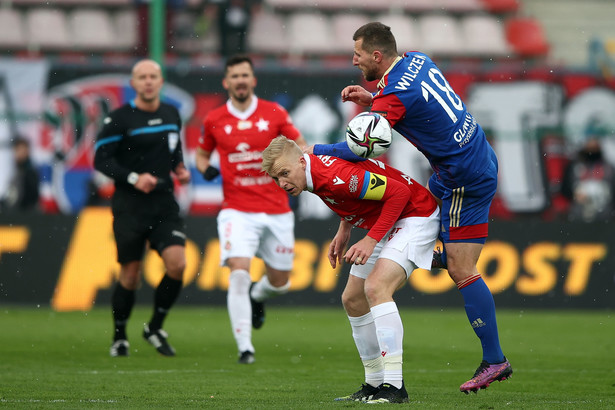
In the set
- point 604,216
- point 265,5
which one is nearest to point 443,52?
point 265,5

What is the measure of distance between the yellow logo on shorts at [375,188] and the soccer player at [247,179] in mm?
2901

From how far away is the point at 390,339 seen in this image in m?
6.09

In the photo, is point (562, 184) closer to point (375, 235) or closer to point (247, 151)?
point (247, 151)

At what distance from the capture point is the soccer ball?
601 centimetres

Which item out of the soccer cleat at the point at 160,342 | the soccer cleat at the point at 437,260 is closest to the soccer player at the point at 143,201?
the soccer cleat at the point at 160,342

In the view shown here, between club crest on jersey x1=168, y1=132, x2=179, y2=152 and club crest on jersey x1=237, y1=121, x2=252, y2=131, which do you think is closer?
club crest on jersey x1=237, y1=121, x2=252, y2=131

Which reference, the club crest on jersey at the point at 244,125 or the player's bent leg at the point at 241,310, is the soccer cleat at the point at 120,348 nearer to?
the player's bent leg at the point at 241,310

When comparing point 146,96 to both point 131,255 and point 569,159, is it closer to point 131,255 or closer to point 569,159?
point 131,255

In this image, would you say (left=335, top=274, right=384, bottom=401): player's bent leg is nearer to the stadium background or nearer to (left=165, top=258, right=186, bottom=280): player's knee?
(left=165, top=258, right=186, bottom=280): player's knee

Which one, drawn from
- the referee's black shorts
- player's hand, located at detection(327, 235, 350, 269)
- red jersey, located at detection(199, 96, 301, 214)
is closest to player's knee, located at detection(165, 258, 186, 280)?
the referee's black shorts

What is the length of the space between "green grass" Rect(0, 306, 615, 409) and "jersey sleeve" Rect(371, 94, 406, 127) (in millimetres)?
1708

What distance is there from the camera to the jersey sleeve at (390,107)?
618 centimetres

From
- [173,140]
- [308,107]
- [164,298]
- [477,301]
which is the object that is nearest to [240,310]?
[164,298]

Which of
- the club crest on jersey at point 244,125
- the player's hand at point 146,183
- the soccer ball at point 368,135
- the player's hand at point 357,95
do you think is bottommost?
the player's hand at point 146,183
